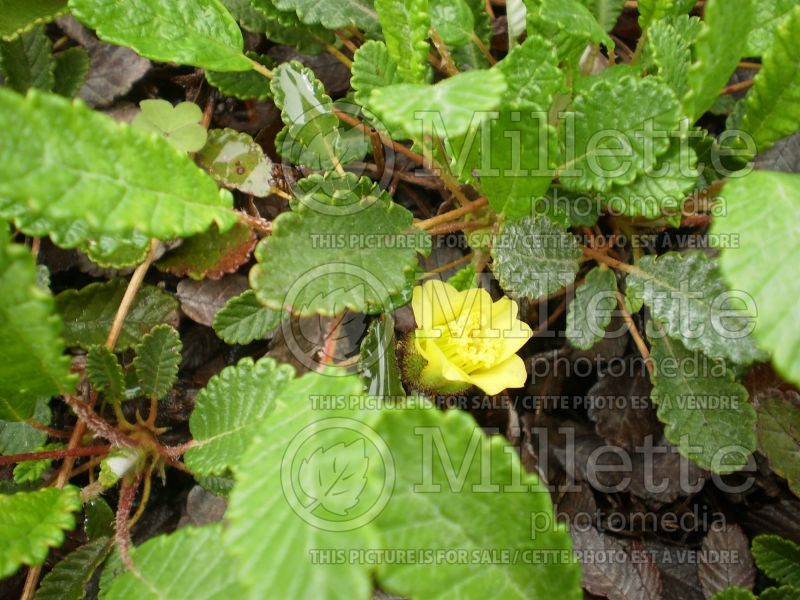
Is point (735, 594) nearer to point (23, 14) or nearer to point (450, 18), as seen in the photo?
point (450, 18)

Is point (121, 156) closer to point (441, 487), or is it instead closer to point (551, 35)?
point (441, 487)

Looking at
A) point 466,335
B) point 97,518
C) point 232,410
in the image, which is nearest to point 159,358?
point 232,410

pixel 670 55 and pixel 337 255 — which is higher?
pixel 670 55

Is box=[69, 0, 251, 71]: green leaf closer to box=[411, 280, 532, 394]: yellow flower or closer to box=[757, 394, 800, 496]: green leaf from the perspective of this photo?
box=[411, 280, 532, 394]: yellow flower

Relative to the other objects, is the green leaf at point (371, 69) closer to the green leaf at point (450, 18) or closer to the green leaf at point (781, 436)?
the green leaf at point (450, 18)

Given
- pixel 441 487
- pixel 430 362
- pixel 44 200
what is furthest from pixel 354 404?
pixel 44 200

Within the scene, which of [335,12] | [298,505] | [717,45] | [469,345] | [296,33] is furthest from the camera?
[296,33]
